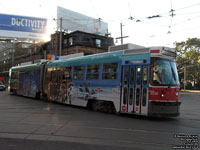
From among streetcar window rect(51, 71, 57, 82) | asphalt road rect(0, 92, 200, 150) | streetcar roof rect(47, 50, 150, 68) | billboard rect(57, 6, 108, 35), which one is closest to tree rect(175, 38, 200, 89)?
billboard rect(57, 6, 108, 35)

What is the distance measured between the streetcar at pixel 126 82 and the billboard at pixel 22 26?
16081 mm

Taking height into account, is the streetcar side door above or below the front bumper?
above

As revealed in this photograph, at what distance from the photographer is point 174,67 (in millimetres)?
8055

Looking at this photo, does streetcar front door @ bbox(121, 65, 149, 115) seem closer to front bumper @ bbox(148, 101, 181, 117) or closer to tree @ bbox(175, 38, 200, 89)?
front bumper @ bbox(148, 101, 181, 117)

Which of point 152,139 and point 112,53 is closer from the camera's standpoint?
point 152,139

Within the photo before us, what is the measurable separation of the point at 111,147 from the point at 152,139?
1.32 meters

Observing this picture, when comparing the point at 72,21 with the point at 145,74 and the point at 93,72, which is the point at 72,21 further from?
the point at 145,74

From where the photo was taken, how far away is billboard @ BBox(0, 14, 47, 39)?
24.8 m

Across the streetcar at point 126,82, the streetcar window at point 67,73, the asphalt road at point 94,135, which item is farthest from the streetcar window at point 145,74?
the streetcar window at point 67,73

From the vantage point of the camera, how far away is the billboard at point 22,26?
81.4 feet

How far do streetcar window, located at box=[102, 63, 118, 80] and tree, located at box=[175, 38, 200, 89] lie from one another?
4569 cm

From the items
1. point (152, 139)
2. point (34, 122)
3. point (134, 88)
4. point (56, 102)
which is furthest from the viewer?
point (56, 102)

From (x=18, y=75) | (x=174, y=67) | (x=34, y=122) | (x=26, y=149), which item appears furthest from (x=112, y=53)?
(x=18, y=75)

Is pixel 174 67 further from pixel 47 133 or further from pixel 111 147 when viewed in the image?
pixel 47 133
